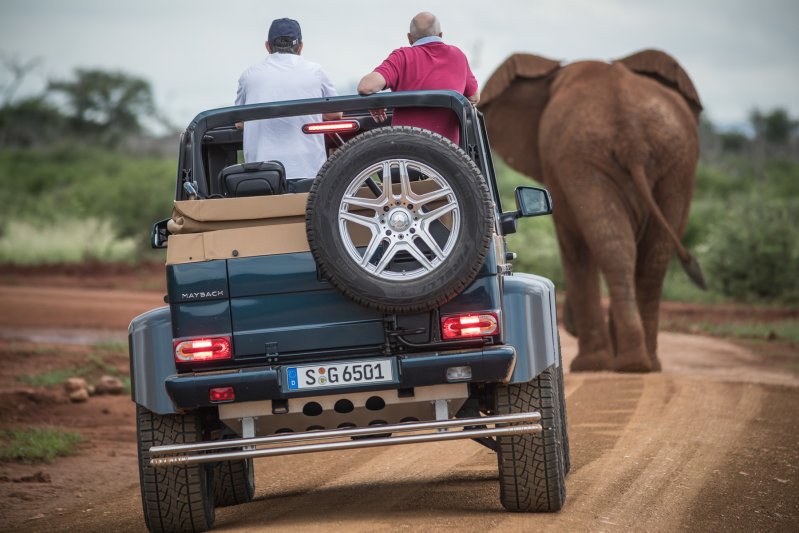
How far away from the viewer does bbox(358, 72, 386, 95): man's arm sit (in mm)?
7586

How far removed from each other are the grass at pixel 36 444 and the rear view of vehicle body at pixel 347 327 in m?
4.06

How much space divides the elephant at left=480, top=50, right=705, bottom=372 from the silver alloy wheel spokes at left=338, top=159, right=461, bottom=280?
768cm

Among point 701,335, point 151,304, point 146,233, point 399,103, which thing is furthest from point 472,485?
point 146,233

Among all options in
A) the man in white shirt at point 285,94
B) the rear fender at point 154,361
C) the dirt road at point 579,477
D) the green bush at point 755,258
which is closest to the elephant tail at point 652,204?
the dirt road at point 579,477

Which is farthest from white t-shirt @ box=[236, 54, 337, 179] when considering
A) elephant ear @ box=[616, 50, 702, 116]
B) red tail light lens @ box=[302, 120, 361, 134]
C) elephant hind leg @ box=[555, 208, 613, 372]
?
elephant ear @ box=[616, 50, 702, 116]

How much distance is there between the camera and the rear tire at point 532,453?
7039 millimetres

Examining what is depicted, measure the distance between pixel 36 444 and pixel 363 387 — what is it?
5.33 m

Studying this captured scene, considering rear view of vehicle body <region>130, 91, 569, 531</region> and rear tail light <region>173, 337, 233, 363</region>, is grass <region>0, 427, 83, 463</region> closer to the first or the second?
rear view of vehicle body <region>130, 91, 569, 531</region>

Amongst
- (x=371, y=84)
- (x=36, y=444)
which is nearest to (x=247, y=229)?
(x=371, y=84)

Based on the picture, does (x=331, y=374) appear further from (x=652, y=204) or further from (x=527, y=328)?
(x=652, y=204)

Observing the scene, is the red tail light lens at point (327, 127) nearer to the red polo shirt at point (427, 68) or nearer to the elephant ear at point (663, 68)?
the red polo shirt at point (427, 68)

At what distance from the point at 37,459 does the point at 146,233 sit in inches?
966

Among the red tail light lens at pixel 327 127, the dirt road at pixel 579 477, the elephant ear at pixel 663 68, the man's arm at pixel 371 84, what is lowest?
the dirt road at pixel 579 477

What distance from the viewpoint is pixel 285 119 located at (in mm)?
7973
